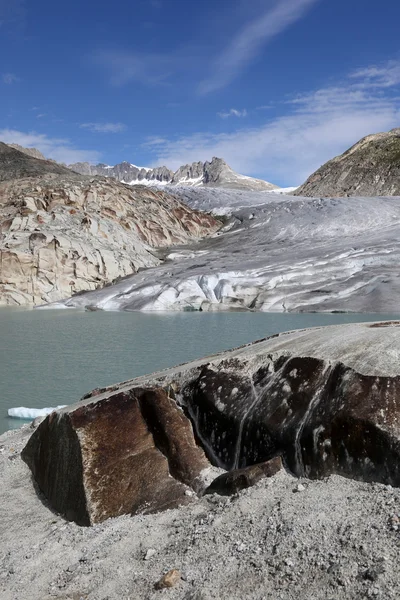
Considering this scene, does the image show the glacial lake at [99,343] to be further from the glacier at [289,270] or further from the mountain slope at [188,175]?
the mountain slope at [188,175]

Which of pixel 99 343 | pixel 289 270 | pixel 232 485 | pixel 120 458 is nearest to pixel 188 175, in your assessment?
pixel 289 270

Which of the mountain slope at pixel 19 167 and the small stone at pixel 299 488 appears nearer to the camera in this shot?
the small stone at pixel 299 488

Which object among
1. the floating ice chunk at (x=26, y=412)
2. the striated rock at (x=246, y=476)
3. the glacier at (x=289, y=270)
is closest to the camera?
the striated rock at (x=246, y=476)

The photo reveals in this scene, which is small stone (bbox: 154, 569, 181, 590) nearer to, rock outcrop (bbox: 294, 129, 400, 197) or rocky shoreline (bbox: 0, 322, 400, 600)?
rocky shoreline (bbox: 0, 322, 400, 600)

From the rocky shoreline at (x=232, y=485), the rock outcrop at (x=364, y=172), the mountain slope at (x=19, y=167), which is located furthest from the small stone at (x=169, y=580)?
the rock outcrop at (x=364, y=172)

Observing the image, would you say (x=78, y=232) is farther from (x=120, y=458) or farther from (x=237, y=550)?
(x=237, y=550)

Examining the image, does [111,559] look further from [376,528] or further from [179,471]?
[376,528]

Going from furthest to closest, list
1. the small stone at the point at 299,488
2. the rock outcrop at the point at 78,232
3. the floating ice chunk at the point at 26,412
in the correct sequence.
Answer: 1. the rock outcrop at the point at 78,232
2. the floating ice chunk at the point at 26,412
3. the small stone at the point at 299,488
